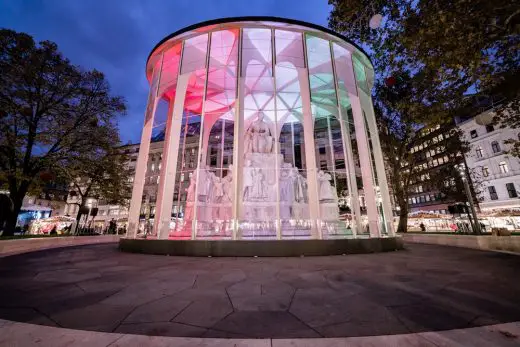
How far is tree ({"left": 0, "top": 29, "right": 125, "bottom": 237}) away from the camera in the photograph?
12891mm

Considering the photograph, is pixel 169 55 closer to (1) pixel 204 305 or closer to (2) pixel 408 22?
(2) pixel 408 22

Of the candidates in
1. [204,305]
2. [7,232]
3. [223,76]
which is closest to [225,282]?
[204,305]

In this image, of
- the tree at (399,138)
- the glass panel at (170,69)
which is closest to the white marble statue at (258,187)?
the glass panel at (170,69)

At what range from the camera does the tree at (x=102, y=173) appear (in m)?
15.0

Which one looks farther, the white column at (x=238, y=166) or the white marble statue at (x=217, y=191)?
the white marble statue at (x=217, y=191)

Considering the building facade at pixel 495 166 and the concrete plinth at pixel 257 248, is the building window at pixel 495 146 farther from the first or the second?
the concrete plinth at pixel 257 248

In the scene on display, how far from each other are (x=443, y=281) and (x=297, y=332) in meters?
3.84

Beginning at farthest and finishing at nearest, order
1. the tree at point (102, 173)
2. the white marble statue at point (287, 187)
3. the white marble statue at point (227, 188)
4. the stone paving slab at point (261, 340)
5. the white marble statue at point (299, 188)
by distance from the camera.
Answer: the tree at point (102, 173) → the white marble statue at point (227, 188) → the white marble statue at point (299, 188) → the white marble statue at point (287, 187) → the stone paving slab at point (261, 340)

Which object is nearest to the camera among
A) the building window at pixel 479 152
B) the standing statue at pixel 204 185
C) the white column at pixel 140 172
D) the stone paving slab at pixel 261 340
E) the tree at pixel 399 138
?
the stone paving slab at pixel 261 340

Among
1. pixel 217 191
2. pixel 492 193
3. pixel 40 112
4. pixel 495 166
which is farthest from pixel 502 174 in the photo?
pixel 40 112

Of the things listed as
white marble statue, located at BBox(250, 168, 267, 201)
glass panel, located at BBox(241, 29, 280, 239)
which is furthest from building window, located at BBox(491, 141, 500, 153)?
white marble statue, located at BBox(250, 168, 267, 201)

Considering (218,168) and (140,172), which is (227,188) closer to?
(218,168)

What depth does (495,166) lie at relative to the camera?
37219 mm

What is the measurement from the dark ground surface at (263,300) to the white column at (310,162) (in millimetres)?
2940
